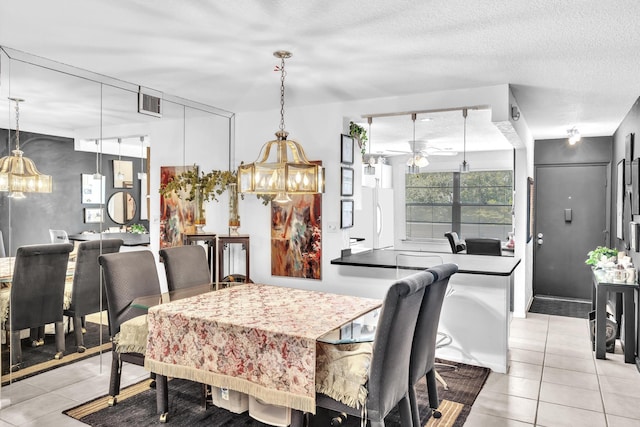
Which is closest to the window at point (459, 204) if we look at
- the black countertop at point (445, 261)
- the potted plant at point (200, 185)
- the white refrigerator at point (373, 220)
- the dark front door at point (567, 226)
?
the white refrigerator at point (373, 220)

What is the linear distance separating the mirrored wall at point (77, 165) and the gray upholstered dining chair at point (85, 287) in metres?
0.02

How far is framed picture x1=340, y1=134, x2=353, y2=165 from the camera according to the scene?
4523mm

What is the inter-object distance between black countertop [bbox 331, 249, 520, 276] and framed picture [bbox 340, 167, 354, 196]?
0.64 meters

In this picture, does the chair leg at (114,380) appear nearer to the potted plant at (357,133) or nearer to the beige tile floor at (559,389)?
the beige tile floor at (559,389)

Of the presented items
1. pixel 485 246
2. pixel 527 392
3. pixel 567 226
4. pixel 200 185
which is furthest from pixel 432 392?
pixel 567 226

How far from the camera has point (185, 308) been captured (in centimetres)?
277

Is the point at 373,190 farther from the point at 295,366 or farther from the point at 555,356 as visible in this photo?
the point at 295,366

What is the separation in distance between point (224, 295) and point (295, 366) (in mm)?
1085

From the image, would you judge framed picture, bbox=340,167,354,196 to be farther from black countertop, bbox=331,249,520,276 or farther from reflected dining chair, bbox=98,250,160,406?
reflected dining chair, bbox=98,250,160,406

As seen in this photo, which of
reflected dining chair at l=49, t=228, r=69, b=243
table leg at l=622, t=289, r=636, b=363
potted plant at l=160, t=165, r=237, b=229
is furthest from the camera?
potted plant at l=160, t=165, r=237, b=229

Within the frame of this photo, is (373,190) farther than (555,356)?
Yes

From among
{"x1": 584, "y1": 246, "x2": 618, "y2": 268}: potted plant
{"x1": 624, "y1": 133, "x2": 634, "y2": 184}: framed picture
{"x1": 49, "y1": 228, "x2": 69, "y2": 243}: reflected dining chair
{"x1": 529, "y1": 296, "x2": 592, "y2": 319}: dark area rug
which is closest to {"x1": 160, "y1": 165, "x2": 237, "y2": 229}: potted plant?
{"x1": 49, "y1": 228, "x2": 69, "y2": 243}: reflected dining chair

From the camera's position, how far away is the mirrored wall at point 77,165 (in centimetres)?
310

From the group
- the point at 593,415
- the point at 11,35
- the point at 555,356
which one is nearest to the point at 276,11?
→ the point at 11,35
